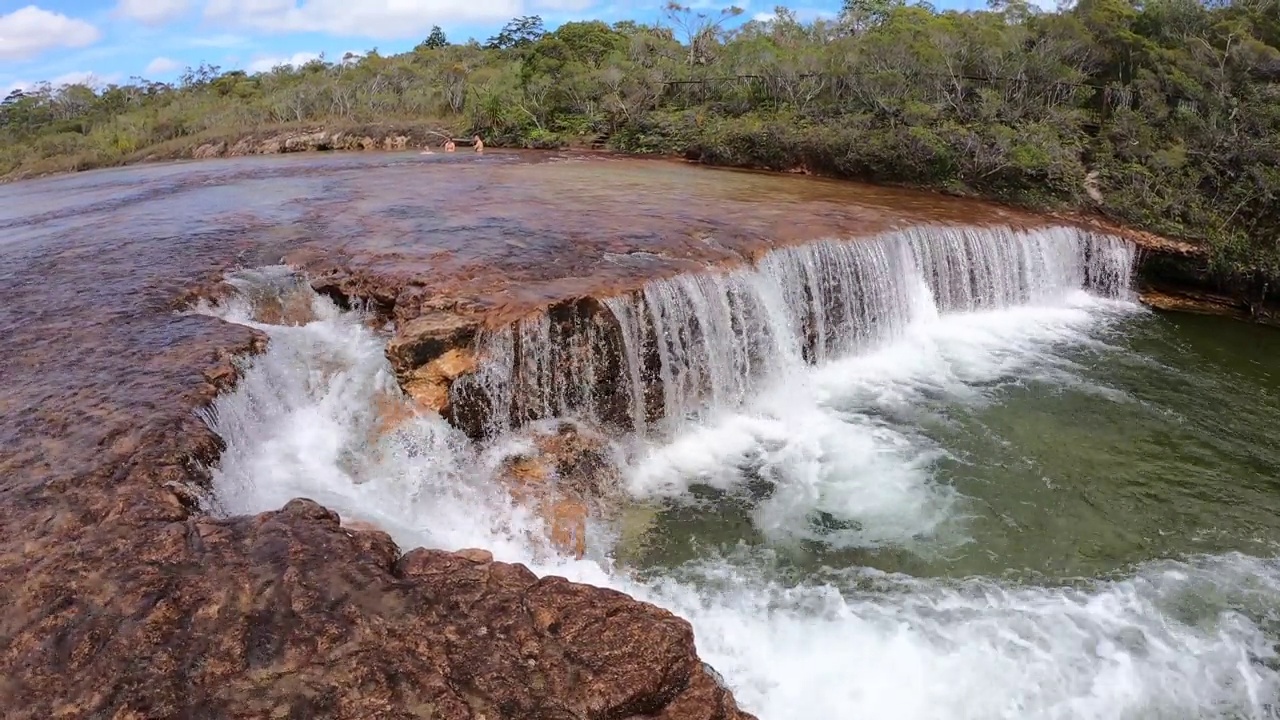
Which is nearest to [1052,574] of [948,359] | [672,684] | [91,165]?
[672,684]

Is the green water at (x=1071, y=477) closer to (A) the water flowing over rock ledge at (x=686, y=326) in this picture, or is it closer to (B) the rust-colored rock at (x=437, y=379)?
(A) the water flowing over rock ledge at (x=686, y=326)

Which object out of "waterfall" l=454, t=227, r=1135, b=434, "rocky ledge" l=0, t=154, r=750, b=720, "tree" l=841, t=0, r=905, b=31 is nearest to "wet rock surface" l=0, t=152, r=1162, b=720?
"rocky ledge" l=0, t=154, r=750, b=720

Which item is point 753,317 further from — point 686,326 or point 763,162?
point 763,162

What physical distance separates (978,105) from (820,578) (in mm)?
14094

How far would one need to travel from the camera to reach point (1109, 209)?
521 inches

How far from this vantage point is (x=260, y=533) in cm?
400

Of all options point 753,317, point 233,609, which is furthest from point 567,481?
point 233,609

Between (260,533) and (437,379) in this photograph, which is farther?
(437,379)

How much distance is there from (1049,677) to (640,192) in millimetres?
9816

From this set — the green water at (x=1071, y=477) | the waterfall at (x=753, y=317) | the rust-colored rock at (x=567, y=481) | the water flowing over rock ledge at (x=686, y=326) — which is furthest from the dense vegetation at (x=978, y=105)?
the rust-colored rock at (x=567, y=481)

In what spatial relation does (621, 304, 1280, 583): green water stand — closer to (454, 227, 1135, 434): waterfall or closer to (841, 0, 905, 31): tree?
(454, 227, 1135, 434): waterfall

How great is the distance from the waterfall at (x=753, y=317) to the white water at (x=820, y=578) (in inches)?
13.4

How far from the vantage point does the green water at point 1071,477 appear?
579 cm

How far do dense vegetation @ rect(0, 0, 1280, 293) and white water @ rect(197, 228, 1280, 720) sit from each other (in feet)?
25.8
